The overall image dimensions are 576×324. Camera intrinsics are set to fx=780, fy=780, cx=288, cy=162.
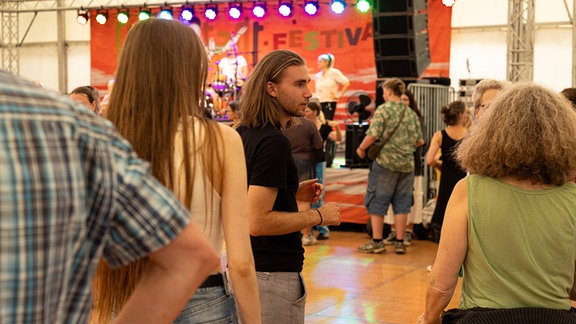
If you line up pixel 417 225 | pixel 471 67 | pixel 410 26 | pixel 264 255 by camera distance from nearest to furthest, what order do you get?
1. pixel 264 255
2. pixel 417 225
3. pixel 410 26
4. pixel 471 67

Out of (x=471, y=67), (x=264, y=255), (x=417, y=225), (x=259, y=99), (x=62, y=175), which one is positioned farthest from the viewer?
(x=471, y=67)

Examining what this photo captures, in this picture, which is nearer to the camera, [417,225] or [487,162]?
[487,162]

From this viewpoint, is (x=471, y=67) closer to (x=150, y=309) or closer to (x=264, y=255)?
(x=264, y=255)

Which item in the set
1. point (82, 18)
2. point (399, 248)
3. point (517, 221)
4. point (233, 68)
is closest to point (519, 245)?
point (517, 221)

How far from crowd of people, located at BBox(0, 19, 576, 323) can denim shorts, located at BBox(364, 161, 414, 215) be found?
389cm

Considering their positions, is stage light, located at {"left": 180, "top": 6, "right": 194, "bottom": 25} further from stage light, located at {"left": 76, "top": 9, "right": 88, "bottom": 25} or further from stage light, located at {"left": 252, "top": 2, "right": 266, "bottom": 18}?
stage light, located at {"left": 76, "top": 9, "right": 88, "bottom": 25}

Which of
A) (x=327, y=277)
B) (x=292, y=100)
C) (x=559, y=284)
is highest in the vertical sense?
(x=292, y=100)

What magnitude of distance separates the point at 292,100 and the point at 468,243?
2.68 feet

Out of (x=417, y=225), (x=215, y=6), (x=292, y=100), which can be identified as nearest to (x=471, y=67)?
(x=215, y=6)

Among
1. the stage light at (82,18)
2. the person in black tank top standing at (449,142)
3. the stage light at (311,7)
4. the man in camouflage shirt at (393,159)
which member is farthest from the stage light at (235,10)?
the person in black tank top standing at (449,142)

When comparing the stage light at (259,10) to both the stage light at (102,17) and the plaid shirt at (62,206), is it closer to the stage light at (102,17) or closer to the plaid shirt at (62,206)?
the stage light at (102,17)

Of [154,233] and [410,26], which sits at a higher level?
[410,26]

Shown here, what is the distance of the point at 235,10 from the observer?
1391 cm

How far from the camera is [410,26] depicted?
362 inches
